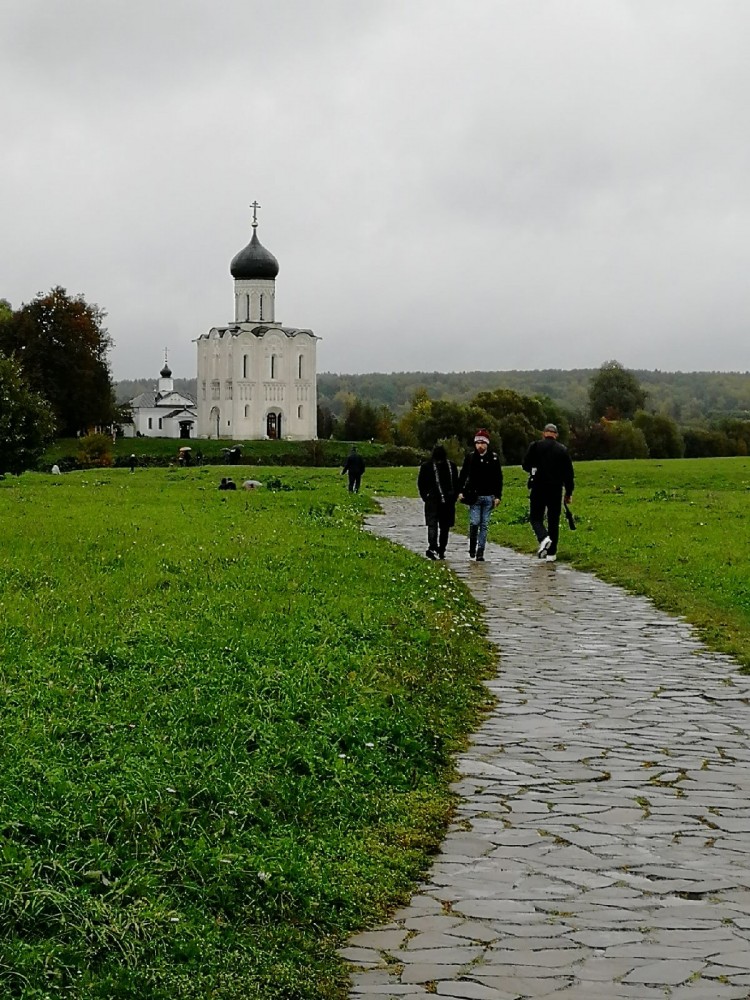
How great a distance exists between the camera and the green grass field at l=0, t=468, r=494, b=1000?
559 centimetres

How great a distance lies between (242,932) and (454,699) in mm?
5315

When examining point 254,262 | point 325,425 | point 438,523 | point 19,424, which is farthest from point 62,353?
point 438,523

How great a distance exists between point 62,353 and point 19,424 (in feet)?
159

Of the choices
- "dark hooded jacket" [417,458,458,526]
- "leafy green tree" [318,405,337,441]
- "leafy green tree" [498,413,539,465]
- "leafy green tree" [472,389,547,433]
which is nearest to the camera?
"dark hooded jacket" [417,458,458,526]

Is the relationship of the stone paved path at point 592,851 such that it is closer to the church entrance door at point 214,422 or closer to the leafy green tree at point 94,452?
the leafy green tree at point 94,452

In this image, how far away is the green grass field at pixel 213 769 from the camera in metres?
5.59

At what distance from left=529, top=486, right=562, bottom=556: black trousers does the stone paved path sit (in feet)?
31.4

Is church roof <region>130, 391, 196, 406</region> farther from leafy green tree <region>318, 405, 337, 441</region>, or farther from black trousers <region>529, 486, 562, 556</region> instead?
black trousers <region>529, 486, 562, 556</region>

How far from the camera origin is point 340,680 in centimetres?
1054

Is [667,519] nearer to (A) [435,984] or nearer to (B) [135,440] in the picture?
(A) [435,984]

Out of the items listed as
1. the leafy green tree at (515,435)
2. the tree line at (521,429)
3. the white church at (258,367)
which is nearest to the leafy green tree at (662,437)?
the tree line at (521,429)

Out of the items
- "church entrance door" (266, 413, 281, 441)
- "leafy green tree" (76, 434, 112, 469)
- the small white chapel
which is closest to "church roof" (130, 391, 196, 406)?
the small white chapel

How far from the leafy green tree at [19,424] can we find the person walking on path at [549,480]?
35287 millimetres

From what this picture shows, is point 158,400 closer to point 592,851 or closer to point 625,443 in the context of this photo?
point 625,443
